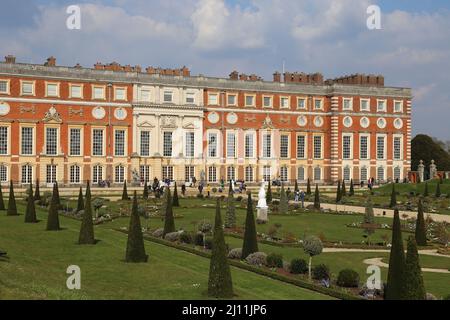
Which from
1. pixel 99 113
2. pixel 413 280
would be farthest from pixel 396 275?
pixel 99 113

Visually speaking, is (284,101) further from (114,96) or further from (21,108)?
(21,108)

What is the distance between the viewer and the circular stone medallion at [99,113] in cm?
5719

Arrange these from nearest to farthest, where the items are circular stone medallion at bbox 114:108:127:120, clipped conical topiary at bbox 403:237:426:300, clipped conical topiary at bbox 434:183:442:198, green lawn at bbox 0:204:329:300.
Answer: clipped conical topiary at bbox 403:237:426:300
green lawn at bbox 0:204:329:300
clipped conical topiary at bbox 434:183:442:198
circular stone medallion at bbox 114:108:127:120

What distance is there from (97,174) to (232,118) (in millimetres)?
13358

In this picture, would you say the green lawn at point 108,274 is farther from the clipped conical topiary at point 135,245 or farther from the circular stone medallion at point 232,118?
the circular stone medallion at point 232,118

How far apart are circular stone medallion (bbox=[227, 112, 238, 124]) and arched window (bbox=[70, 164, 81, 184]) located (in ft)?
47.0

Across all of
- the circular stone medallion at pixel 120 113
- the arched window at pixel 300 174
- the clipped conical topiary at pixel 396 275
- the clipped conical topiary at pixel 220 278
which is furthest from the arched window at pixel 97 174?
the clipped conical topiary at pixel 396 275

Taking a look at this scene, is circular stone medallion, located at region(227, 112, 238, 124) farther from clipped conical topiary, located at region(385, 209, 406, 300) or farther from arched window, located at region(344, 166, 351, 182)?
clipped conical topiary, located at region(385, 209, 406, 300)

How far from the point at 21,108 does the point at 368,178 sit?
108 feet

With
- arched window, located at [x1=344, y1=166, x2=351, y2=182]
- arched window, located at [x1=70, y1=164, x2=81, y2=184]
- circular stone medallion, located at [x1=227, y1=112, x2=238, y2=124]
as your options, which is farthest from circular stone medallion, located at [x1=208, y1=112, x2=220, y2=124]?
arched window, located at [x1=344, y1=166, x2=351, y2=182]

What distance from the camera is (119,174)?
190 feet

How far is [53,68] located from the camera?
55469 millimetres

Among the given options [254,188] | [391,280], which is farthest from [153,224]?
[254,188]

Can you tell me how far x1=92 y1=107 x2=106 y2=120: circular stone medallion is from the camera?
57188mm
